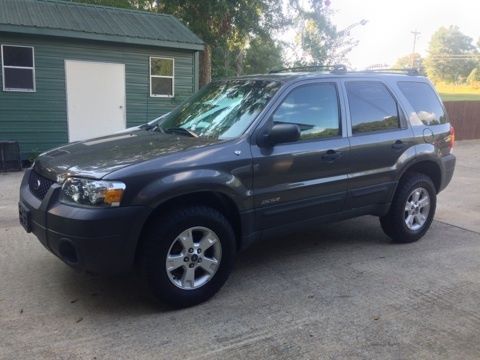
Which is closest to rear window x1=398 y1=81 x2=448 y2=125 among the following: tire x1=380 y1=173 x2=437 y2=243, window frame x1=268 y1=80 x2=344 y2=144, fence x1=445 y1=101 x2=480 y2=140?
tire x1=380 y1=173 x2=437 y2=243

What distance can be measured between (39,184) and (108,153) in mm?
613

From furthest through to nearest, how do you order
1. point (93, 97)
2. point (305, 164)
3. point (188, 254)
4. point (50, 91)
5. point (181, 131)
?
1. point (93, 97)
2. point (50, 91)
3. point (181, 131)
4. point (305, 164)
5. point (188, 254)

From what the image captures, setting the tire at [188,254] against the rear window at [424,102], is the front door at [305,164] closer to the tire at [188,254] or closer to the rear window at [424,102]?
the tire at [188,254]

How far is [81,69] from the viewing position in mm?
11484

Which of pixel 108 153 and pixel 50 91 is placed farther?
pixel 50 91

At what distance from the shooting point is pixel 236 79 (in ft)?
16.1

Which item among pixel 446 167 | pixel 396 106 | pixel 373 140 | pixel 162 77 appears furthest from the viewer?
pixel 162 77

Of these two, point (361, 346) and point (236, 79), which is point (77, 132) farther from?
point (361, 346)

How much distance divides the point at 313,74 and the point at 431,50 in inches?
3775

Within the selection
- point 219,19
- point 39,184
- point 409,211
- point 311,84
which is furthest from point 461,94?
point 39,184

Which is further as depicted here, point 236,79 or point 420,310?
point 236,79

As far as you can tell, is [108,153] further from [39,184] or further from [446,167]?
[446,167]

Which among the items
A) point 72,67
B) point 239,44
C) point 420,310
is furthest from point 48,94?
point 239,44

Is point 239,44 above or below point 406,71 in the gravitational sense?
above
